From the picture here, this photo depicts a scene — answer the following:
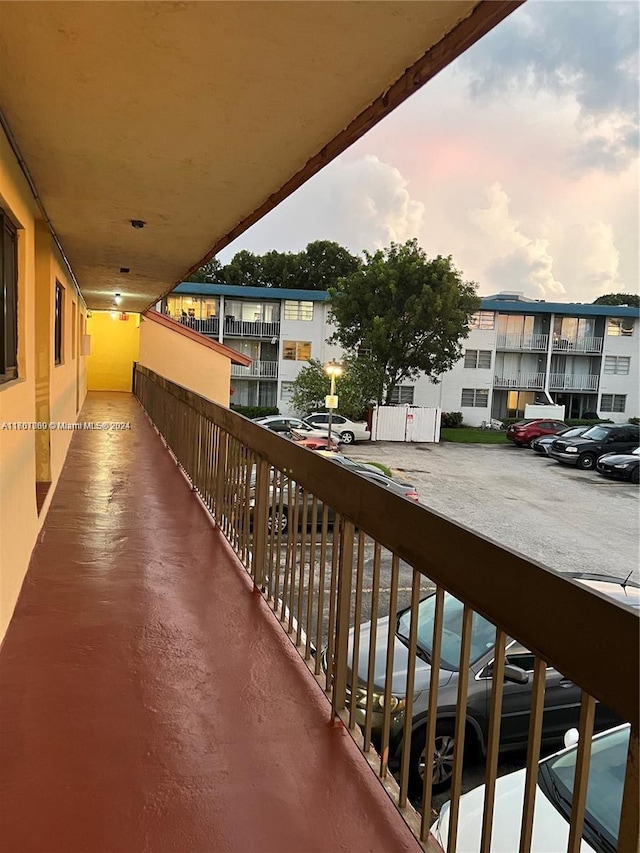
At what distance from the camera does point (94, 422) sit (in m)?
9.30

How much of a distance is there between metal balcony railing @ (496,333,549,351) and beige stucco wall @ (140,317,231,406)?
17573 millimetres

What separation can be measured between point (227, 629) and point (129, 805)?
3.44 ft

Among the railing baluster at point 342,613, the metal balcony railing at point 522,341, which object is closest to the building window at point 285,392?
the metal balcony railing at point 522,341

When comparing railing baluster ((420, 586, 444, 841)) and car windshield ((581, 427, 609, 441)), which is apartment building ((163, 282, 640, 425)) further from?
railing baluster ((420, 586, 444, 841))

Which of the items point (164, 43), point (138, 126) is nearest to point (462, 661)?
A: point (164, 43)

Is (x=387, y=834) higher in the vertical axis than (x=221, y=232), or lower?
lower

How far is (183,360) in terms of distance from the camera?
596 inches

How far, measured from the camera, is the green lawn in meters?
24.6

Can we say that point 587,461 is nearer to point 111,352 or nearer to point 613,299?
point 111,352

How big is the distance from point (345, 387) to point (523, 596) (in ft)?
72.7

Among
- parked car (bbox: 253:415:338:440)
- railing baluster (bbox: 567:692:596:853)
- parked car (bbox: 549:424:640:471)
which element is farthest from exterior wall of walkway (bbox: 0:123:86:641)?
parked car (bbox: 549:424:640:471)

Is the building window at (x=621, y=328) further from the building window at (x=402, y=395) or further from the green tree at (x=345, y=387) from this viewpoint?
the green tree at (x=345, y=387)

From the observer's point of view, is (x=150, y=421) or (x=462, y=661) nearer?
(x=462, y=661)

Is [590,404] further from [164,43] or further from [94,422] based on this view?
[164,43]
